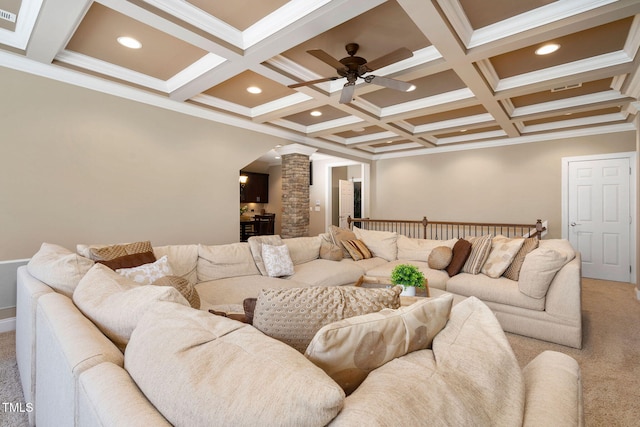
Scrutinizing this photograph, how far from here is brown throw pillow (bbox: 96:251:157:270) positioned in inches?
92.4

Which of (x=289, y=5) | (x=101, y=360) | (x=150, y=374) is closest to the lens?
(x=150, y=374)

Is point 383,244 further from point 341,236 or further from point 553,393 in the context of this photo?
point 553,393

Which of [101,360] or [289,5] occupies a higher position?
[289,5]

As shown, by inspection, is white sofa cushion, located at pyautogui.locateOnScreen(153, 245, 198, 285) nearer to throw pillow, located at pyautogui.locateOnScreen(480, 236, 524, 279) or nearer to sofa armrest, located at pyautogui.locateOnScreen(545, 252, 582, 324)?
throw pillow, located at pyautogui.locateOnScreen(480, 236, 524, 279)

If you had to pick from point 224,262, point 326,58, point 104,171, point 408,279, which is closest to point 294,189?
point 224,262

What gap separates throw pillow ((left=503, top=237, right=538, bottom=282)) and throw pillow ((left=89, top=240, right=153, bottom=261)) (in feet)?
11.9

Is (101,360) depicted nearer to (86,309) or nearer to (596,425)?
(86,309)

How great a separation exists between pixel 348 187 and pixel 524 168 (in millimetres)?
4470

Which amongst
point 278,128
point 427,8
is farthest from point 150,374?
point 278,128

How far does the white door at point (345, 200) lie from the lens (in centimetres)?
880

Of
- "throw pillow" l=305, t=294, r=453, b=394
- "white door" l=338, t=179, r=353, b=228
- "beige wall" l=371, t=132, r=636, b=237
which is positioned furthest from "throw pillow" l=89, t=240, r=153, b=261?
"white door" l=338, t=179, r=353, b=228

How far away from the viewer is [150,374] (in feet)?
2.43

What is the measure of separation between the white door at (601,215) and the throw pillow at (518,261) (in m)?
3.11

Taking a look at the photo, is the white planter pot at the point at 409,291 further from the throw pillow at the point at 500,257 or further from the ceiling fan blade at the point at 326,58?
the ceiling fan blade at the point at 326,58
